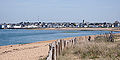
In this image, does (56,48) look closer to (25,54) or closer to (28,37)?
(25,54)

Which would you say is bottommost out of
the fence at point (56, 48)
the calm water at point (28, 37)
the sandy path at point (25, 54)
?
the calm water at point (28, 37)

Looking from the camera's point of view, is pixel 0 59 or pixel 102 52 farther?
pixel 0 59

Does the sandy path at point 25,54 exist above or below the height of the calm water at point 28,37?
above

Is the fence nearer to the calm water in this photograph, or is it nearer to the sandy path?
the sandy path

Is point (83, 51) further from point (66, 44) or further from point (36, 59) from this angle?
point (36, 59)

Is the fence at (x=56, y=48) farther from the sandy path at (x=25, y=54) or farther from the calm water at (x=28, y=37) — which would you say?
the calm water at (x=28, y=37)

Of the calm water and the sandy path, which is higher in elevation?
the sandy path

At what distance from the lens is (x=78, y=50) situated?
15.5 meters

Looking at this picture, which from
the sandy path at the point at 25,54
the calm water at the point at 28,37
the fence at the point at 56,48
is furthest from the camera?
the calm water at the point at 28,37

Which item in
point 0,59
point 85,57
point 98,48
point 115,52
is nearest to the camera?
point 85,57

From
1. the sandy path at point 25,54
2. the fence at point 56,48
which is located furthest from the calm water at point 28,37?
the fence at point 56,48

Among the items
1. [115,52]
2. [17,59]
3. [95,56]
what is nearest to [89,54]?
[95,56]

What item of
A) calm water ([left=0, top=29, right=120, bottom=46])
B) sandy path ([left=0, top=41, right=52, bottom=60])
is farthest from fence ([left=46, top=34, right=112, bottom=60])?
calm water ([left=0, top=29, right=120, bottom=46])

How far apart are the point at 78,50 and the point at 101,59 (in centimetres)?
328
